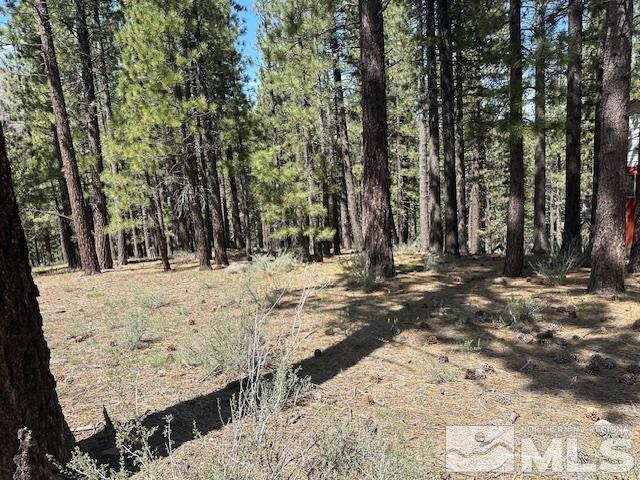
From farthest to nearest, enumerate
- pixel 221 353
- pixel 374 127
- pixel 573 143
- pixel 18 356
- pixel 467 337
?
pixel 573 143 < pixel 374 127 < pixel 467 337 < pixel 221 353 < pixel 18 356

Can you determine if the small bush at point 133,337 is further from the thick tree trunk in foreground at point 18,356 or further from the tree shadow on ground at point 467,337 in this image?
the thick tree trunk in foreground at point 18,356

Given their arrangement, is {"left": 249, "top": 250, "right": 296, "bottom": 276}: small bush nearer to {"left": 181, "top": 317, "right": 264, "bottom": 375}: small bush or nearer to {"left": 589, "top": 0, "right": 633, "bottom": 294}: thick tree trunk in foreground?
{"left": 181, "top": 317, "right": 264, "bottom": 375}: small bush

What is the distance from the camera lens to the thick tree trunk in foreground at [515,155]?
23.8 feet

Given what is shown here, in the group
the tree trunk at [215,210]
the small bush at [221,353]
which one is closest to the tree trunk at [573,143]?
the small bush at [221,353]

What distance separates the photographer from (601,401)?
3562mm

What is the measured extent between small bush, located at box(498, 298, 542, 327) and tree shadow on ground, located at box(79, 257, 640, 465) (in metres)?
0.17

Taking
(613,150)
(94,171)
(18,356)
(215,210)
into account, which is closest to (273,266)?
(215,210)

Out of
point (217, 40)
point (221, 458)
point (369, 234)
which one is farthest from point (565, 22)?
point (221, 458)

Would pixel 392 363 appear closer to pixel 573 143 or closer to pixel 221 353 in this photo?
pixel 221 353

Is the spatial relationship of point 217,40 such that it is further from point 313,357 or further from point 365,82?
point 313,357

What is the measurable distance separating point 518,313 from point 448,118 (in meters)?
7.79

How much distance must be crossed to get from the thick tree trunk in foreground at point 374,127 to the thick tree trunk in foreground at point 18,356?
6.36m

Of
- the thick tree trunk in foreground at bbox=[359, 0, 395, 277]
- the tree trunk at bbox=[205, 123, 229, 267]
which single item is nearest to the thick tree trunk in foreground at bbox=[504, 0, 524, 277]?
the thick tree trunk in foreground at bbox=[359, 0, 395, 277]

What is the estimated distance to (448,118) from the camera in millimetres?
11797
